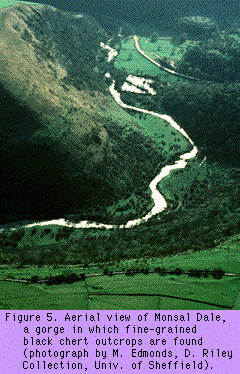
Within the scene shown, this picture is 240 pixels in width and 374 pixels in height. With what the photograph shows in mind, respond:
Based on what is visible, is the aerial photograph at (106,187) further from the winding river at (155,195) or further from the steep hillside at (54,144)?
the winding river at (155,195)

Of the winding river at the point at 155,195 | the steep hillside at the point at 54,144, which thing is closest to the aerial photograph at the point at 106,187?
the steep hillside at the point at 54,144

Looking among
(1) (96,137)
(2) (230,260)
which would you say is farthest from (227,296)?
(1) (96,137)

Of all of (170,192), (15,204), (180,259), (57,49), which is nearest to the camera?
(180,259)

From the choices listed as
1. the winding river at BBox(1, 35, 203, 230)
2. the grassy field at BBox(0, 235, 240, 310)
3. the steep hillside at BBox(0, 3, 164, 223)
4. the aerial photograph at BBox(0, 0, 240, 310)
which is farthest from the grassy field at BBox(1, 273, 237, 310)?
the steep hillside at BBox(0, 3, 164, 223)

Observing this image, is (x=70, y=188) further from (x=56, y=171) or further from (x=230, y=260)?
(x=230, y=260)

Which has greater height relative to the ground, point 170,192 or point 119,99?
point 119,99

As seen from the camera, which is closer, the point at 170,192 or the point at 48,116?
the point at 48,116

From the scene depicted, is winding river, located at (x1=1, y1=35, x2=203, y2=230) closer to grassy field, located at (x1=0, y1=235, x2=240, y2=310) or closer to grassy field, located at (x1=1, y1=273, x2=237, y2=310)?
grassy field, located at (x1=0, y1=235, x2=240, y2=310)
